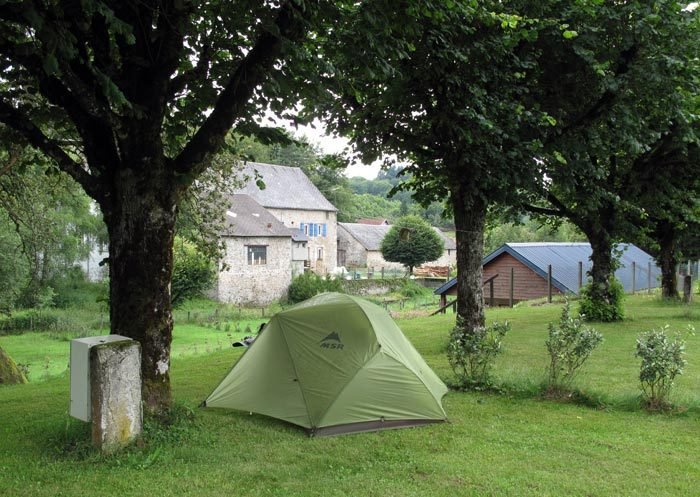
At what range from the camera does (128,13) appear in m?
6.57

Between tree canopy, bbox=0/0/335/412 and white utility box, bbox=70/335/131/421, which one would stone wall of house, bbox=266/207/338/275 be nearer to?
tree canopy, bbox=0/0/335/412

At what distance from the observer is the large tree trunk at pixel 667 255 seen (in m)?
21.0

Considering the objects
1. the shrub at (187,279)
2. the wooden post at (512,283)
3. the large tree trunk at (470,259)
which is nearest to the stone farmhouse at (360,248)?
the shrub at (187,279)

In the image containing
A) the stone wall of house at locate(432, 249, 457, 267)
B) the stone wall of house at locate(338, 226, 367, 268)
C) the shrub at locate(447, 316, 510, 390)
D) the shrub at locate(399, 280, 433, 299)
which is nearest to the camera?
the shrub at locate(447, 316, 510, 390)

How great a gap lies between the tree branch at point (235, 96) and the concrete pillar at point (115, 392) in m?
2.18

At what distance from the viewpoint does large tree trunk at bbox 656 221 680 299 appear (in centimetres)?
2095

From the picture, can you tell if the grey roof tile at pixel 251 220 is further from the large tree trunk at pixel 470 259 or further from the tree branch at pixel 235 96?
the tree branch at pixel 235 96

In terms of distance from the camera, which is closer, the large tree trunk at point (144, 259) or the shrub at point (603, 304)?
the large tree trunk at point (144, 259)

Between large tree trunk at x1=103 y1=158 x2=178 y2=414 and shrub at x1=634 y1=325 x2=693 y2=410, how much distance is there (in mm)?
5957

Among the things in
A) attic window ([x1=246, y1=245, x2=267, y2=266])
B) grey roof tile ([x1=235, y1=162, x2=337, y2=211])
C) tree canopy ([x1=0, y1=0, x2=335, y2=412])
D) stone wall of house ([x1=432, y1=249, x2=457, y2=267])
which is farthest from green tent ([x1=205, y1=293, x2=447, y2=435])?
stone wall of house ([x1=432, y1=249, x2=457, y2=267])

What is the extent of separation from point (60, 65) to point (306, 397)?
453cm

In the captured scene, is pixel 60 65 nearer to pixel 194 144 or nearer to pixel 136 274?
pixel 194 144

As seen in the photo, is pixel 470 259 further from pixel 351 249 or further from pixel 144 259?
pixel 351 249

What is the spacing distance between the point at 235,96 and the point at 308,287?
33874 millimetres
